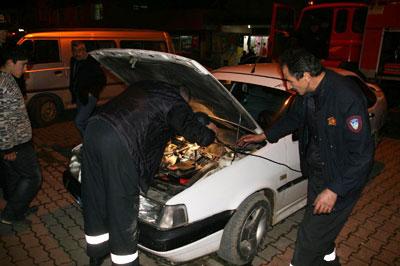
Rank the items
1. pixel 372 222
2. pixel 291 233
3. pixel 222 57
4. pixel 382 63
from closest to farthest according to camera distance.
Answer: pixel 291 233
pixel 372 222
pixel 382 63
pixel 222 57

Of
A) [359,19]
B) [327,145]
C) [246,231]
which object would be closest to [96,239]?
[246,231]

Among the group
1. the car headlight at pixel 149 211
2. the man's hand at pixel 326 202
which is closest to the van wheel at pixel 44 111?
the car headlight at pixel 149 211

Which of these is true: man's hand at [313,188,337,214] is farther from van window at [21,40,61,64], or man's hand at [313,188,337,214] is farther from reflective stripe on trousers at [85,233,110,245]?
van window at [21,40,61,64]

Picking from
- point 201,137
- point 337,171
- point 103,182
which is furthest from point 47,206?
point 337,171

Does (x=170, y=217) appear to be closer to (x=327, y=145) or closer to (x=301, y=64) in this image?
(x=327, y=145)

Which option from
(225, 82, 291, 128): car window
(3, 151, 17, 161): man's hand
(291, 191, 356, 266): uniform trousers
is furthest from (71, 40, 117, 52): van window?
(291, 191, 356, 266): uniform trousers

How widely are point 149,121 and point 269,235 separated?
2185mm

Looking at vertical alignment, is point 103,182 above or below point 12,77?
below

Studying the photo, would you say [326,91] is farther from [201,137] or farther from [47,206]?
[47,206]

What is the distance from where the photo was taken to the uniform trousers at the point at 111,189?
2.09 meters

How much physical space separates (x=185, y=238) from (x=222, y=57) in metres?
18.2

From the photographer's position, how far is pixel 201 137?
2316mm

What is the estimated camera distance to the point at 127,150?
6.88 ft

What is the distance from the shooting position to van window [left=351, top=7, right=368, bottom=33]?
9367mm
